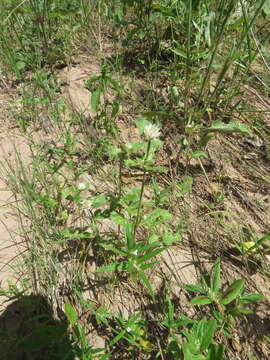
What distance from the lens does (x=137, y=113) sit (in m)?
1.91

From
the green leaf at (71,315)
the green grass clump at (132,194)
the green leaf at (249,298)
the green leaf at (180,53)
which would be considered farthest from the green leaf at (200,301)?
the green leaf at (180,53)

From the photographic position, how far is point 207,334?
3.16 ft

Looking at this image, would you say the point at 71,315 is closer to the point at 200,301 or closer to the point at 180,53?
the point at 200,301

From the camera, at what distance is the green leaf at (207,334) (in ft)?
3.09

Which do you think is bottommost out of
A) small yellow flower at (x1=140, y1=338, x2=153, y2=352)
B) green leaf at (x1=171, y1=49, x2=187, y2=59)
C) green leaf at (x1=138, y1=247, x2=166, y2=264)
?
small yellow flower at (x1=140, y1=338, x2=153, y2=352)

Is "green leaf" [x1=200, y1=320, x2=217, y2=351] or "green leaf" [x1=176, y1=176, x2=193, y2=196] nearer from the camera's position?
"green leaf" [x1=200, y1=320, x2=217, y2=351]

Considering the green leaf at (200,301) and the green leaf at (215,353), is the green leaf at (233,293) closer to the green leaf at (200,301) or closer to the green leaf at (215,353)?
the green leaf at (200,301)

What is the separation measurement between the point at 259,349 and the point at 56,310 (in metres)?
0.82

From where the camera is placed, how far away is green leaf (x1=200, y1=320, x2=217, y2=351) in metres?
0.94

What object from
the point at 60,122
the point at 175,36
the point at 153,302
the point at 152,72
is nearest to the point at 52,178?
the point at 60,122

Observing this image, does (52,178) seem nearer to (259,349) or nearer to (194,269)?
(194,269)

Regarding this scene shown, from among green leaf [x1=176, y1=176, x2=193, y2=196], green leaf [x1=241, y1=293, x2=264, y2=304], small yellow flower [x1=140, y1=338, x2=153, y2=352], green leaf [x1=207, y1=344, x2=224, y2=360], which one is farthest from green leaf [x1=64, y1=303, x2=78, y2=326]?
green leaf [x1=176, y1=176, x2=193, y2=196]

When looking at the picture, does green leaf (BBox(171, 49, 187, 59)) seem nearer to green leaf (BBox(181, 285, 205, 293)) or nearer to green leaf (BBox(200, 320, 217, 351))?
green leaf (BBox(181, 285, 205, 293))

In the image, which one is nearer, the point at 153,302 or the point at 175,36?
the point at 153,302
